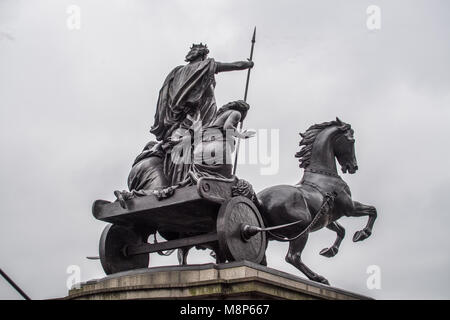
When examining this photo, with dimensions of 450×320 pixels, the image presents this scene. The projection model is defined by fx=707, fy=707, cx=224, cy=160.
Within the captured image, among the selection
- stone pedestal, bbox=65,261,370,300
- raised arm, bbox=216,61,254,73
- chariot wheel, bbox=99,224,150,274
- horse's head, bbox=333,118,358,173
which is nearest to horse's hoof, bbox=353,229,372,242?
horse's head, bbox=333,118,358,173

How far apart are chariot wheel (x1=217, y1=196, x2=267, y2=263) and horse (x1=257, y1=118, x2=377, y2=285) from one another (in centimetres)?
52

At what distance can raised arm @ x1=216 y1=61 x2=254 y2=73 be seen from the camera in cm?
1107

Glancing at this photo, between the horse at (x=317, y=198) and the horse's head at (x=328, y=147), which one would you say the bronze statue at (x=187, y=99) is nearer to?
the horse at (x=317, y=198)

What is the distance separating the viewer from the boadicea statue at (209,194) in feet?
30.2

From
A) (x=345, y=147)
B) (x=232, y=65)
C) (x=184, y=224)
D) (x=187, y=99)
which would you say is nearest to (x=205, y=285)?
(x=184, y=224)

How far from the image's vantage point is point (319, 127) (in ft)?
38.0

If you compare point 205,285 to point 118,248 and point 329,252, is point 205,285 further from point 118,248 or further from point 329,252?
point 329,252

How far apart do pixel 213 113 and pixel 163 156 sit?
3.44ft

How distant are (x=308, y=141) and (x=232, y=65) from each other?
5.72ft

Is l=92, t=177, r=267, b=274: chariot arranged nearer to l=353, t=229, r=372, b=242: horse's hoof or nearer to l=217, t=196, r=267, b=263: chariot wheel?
l=217, t=196, r=267, b=263: chariot wheel

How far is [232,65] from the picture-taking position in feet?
36.7
